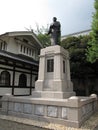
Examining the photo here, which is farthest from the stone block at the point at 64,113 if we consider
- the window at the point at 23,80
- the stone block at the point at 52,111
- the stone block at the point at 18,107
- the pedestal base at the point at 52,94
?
the window at the point at 23,80

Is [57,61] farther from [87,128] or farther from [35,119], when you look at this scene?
[87,128]

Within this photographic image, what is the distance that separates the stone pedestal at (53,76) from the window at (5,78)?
4.28 metres

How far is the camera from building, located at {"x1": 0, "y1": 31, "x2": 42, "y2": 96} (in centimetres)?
1288

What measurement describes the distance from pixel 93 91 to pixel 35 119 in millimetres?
12161

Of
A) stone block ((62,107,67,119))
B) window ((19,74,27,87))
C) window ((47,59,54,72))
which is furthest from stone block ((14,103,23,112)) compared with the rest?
window ((19,74,27,87))

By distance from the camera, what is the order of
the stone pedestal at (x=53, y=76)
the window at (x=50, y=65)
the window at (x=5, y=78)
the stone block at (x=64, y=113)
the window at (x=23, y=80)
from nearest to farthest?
the stone block at (x=64, y=113)
the stone pedestal at (x=53, y=76)
the window at (x=50, y=65)
the window at (x=5, y=78)
the window at (x=23, y=80)

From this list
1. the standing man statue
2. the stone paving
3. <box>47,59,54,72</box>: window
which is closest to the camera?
the stone paving

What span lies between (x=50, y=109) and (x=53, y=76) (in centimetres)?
296

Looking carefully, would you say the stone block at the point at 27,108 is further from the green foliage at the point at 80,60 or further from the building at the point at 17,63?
the green foliage at the point at 80,60

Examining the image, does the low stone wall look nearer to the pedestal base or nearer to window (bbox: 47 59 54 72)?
the pedestal base

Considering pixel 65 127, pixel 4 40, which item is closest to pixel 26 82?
pixel 4 40

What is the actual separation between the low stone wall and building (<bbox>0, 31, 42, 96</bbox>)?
4.81 metres

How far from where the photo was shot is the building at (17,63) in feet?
42.3

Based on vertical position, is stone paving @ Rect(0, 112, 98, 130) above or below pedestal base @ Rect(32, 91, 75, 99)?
below
